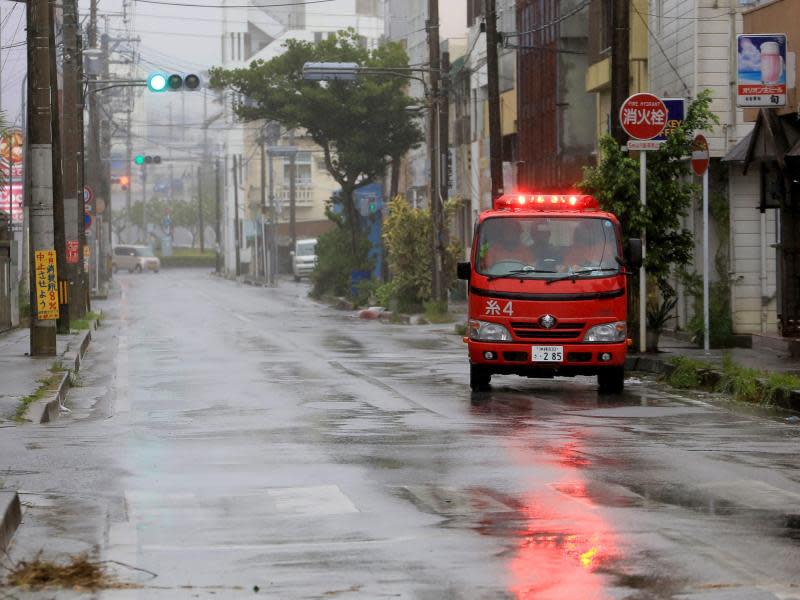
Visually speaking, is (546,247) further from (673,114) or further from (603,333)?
(673,114)

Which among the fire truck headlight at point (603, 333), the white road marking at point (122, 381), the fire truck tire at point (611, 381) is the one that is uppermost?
the fire truck headlight at point (603, 333)

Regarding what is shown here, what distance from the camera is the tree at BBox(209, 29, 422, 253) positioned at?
5859cm

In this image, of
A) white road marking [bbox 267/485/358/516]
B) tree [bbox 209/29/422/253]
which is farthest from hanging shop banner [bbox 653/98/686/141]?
tree [bbox 209/29/422/253]

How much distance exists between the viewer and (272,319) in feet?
140

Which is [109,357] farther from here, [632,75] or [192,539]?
[192,539]

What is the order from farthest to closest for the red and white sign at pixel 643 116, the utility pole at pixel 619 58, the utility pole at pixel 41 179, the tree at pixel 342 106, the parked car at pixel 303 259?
the parked car at pixel 303 259, the tree at pixel 342 106, the utility pole at pixel 41 179, the utility pole at pixel 619 58, the red and white sign at pixel 643 116

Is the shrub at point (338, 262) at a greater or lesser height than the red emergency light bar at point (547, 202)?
lesser

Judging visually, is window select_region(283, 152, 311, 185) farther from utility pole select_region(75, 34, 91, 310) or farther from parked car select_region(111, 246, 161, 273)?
utility pole select_region(75, 34, 91, 310)

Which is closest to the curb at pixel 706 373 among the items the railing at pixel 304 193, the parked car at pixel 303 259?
the parked car at pixel 303 259

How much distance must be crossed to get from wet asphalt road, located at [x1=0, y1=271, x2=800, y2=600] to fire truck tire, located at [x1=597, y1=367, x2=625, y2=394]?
208mm

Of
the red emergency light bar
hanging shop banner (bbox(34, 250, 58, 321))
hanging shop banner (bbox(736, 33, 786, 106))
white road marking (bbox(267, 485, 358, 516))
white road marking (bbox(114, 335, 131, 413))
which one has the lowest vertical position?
white road marking (bbox(114, 335, 131, 413))

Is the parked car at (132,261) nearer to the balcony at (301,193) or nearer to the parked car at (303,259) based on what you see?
the balcony at (301,193)

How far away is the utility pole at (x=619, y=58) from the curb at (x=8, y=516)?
16401 mm

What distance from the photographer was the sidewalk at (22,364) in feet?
61.4
